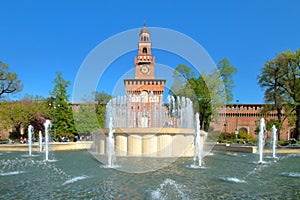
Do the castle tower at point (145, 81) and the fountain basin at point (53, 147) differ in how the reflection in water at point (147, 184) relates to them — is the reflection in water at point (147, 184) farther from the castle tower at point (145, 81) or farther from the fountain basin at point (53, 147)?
the castle tower at point (145, 81)

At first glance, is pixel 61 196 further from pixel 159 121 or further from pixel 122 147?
pixel 159 121

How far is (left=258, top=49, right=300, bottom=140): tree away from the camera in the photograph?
28703 mm

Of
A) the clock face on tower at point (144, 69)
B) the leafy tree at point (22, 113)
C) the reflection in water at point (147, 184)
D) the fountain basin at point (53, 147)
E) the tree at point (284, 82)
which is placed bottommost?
the fountain basin at point (53, 147)

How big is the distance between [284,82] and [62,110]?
26.3 meters

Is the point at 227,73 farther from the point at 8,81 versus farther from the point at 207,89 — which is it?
the point at 8,81

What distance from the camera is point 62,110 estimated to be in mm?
Result: 37000

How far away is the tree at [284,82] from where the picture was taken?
28703 mm

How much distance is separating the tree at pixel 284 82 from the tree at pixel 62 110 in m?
23.6

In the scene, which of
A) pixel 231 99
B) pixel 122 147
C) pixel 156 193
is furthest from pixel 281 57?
pixel 156 193

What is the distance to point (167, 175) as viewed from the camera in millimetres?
8883

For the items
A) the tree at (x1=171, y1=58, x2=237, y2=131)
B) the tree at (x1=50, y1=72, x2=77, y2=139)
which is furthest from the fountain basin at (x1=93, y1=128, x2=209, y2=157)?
the tree at (x1=50, y1=72, x2=77, y2=139)

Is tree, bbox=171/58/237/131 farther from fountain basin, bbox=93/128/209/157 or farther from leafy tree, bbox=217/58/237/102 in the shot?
fountain basin, bbox=93/128/209/157

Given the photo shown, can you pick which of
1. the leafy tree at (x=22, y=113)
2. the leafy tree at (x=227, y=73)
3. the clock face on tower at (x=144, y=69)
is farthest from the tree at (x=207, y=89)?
the clock face on tower at (x=144, y=69)

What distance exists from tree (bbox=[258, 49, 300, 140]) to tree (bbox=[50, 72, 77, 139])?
23.6 metres
